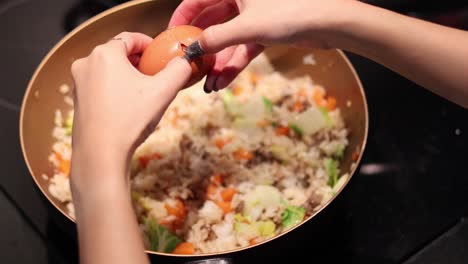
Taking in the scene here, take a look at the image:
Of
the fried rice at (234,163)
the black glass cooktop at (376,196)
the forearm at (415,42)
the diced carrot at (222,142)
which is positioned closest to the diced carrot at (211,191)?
the fried rice at (234,163)

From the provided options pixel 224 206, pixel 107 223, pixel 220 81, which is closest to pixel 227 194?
pixel 224 206

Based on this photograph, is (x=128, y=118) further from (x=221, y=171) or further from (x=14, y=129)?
(x=14, y=129)

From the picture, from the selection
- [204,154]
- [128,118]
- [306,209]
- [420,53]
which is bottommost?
[306,209]

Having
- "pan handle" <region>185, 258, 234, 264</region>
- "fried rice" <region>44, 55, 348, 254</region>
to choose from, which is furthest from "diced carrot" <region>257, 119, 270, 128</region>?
"pan handle" <region>185, 258, 234, 264</region>

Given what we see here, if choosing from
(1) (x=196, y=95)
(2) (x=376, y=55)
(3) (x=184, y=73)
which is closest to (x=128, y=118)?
(3) (x=184, y=73)

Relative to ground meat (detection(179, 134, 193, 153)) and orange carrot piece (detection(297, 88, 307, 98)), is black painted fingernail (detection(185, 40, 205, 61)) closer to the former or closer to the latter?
ground meat (detection(179, 134, 193, 153))
